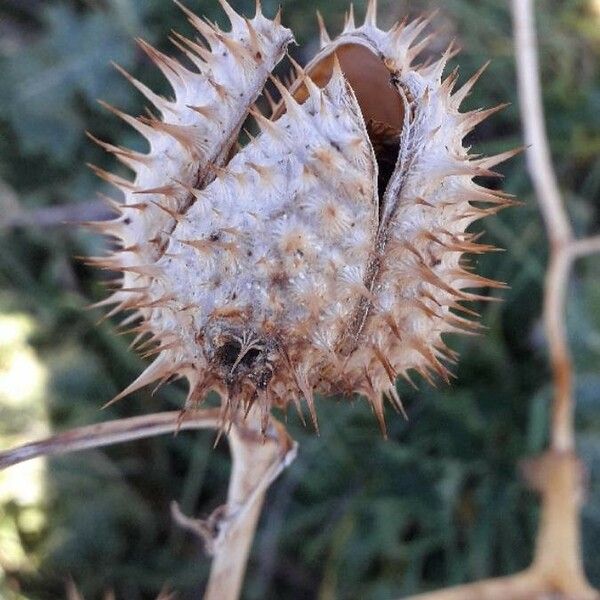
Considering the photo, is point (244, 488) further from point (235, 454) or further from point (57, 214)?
point (57, 214)

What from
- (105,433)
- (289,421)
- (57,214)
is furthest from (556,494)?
(57,214)

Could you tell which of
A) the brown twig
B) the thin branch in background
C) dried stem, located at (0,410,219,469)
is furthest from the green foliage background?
dried stem, located at (0,410,219,469)

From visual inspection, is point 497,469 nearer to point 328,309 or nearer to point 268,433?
point 268,433

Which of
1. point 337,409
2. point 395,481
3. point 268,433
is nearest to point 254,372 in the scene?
point 268,433

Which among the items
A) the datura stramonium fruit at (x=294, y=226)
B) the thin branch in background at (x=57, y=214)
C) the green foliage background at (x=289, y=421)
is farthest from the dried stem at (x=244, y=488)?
the thin branch in background at (x=57, y=214)

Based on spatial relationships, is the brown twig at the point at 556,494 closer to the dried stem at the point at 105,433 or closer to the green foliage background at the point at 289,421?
the green foliage background at the point at 289,421
